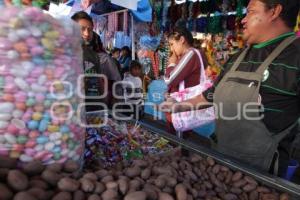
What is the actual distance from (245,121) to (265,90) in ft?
0.65

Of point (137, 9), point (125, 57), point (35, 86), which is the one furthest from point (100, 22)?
point (35, 86)

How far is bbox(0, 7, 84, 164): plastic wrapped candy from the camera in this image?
0.83 metres

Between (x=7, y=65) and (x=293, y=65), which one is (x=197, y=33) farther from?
(x=7, y=65)

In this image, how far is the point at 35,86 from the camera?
861 mm

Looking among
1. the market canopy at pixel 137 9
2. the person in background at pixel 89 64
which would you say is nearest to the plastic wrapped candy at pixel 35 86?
the person in background at pixel 89 64

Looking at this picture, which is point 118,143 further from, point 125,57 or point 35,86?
point 125,57

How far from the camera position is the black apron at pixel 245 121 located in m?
1.51

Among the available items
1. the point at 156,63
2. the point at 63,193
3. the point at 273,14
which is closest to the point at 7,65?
the point at 63,193

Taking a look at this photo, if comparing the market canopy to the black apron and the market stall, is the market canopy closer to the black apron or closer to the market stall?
the black apron

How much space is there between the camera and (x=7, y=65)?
831mm

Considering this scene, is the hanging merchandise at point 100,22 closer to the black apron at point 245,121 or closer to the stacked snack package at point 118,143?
the stacked snack package at point 118,143

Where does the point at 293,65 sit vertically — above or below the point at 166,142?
above

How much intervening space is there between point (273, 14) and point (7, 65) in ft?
4.38

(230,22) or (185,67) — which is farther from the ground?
(230,22)
